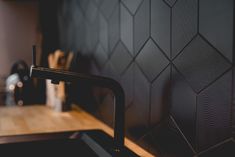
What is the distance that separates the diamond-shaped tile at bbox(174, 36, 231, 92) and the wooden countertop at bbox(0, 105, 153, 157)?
330mm

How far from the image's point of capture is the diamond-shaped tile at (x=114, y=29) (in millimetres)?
1309

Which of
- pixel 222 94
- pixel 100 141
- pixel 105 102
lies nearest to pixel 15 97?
pixel 105 102

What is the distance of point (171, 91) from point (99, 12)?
0.69 metres

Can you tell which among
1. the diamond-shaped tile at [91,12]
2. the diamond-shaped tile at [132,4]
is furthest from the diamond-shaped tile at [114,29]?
the diamond-shaped tile at [91,12]

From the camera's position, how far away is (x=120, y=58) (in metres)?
1.30

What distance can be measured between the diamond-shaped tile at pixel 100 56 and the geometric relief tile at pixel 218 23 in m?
0.73

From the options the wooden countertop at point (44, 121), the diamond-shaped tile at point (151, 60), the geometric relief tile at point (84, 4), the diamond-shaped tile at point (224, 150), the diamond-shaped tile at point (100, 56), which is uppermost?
the geometric relief tile at point (84, 4)

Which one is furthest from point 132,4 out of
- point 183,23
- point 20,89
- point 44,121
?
point 20,89

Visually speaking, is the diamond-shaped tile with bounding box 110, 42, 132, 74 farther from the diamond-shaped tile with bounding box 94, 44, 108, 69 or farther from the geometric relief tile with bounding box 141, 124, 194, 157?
the geometric relief tile with bounding box 141, 124, 194, 157

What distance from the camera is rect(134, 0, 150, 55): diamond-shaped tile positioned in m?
1.07

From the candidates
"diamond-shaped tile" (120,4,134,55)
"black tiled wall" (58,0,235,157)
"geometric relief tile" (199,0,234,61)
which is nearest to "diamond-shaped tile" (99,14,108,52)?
"black tiled wall" (58,0,235,157)

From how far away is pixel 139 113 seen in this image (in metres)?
1.14

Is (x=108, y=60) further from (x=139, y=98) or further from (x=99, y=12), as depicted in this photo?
(x=139, y=98)

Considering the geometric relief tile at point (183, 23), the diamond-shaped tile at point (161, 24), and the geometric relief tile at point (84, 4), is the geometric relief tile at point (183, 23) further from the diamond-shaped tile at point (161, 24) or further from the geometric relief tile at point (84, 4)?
the geometric relief tile at point (84, 4)
